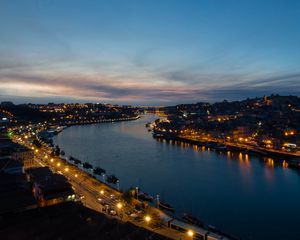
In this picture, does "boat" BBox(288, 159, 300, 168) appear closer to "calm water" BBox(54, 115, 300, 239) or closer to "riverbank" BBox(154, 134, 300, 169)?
"riverbank" BBox(154, 134, 300, 169)

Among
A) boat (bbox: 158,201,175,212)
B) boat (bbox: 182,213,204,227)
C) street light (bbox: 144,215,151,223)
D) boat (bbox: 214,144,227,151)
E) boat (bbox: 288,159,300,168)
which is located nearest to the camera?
street light (bbox: 144,215,151,223)

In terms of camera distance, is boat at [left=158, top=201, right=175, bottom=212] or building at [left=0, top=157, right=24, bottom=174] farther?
building at [left=0, top=157, right=24, bottom=174]

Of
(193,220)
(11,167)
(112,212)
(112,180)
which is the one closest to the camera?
(112,212)

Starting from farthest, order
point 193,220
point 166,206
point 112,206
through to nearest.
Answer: point 166,206 → point 112,206 → point 193,220

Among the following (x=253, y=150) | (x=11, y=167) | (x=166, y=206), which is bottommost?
(x=253, y=150)

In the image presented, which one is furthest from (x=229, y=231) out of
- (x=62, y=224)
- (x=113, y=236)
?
(x=62, y=224)

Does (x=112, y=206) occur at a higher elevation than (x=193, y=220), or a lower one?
higher

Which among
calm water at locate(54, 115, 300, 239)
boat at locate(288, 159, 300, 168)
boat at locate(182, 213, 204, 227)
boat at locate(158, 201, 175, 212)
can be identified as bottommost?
calm water at locate(54, 115, 300, 239)

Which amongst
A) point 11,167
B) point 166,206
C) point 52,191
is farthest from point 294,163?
point 11,167

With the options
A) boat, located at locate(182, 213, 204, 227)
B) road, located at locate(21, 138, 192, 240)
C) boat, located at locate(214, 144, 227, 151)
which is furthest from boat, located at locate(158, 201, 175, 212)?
boat, located at locate(214, 144, 227, 151)

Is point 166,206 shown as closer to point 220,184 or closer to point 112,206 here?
point 112,206
